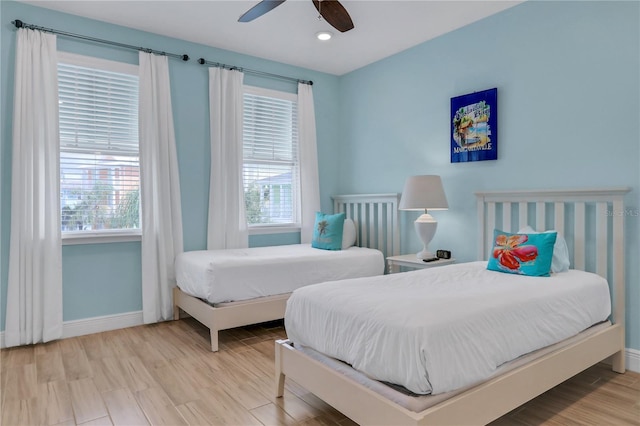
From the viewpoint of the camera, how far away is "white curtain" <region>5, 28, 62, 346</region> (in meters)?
3.02

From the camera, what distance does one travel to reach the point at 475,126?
11.2ft

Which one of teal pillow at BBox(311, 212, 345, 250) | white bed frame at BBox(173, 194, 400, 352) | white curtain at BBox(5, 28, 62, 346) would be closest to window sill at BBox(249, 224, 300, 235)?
teal pillow at BBox(311, 212, 345, 250)

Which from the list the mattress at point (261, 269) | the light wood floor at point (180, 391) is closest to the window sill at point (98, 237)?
the mattress at point (261, 269)

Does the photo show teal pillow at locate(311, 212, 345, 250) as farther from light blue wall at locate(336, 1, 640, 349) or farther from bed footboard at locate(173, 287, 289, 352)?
bed footboard at locate(173, 287, 289, 352)

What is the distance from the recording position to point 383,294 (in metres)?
1.97

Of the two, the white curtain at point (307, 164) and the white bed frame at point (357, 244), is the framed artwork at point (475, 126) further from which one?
the white curtain at point (307, 164)

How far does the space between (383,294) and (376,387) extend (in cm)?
45

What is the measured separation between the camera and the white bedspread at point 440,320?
155cm

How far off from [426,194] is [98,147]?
108 inches

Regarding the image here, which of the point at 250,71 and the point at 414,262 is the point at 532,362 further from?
the point at 250,71

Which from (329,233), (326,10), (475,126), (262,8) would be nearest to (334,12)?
(326,10)

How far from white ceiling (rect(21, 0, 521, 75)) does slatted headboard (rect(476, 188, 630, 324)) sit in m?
1.49

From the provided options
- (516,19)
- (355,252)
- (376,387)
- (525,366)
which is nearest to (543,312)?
(525,366)

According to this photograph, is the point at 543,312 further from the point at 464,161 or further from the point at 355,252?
the point at 355,252
